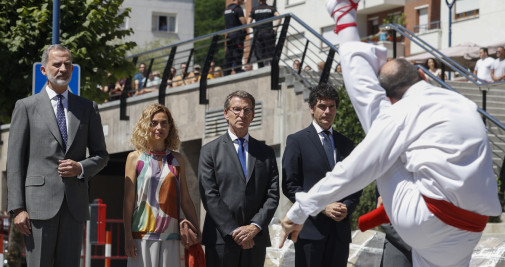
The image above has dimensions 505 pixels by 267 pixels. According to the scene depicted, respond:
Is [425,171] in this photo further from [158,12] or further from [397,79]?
[158,12]

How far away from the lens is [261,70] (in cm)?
1870

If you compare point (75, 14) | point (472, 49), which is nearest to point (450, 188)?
point (75, 14)

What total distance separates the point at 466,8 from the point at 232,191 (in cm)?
4280

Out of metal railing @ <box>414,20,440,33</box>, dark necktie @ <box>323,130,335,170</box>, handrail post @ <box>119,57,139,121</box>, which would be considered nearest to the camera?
dark necktie @ <box>323,130,335,170</box>

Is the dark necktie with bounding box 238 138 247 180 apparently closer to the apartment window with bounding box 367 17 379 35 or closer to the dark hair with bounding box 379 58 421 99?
the dark hair with bounding box 379 58 421 99

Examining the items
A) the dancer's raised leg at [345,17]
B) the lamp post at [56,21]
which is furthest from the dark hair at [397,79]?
the lamp post at [56,21]

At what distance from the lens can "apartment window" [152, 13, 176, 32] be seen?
82188mm

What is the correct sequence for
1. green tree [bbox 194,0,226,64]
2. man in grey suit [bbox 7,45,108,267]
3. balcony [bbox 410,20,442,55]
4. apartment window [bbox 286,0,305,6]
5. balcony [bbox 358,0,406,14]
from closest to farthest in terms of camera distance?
man in grey suit [bbox 7,45,108,267], balcony [bbox 410,20,442,55], balcony [bbox 358,0,406,14], apartment window [bbox 286,0,305,6], green tree [bbox 194,0,226,64]

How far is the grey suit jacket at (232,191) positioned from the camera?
9.03m

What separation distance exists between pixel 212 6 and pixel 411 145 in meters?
98.0

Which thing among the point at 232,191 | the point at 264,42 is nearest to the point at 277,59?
the point at 264,42

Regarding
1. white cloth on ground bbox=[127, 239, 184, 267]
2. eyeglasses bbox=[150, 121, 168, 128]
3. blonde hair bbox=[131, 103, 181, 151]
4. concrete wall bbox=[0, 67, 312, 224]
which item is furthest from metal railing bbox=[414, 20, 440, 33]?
white cloth on ground bbox=[127, 239, 184, 267]

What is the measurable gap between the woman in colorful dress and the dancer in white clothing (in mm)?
3055

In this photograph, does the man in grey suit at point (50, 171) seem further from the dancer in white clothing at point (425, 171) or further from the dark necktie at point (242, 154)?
the dancer in white clothing at point (425, 171)
